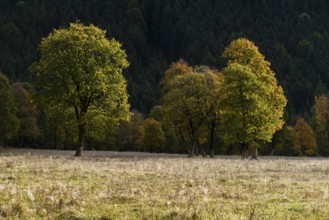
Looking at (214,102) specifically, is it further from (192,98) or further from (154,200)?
(154,200)

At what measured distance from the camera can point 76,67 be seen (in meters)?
51.8

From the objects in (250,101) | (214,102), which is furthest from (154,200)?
(214,102)

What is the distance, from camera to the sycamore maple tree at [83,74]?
51812 mm

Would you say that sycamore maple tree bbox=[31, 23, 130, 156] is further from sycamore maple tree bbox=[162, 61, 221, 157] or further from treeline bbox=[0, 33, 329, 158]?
sycamore maple tree bbox=[162, 61, 221, 157]

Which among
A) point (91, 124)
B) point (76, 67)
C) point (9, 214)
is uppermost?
point (76, 67)

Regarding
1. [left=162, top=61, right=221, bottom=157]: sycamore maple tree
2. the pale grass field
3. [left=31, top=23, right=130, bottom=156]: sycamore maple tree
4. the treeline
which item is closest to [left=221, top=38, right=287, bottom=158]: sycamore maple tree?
the treeline

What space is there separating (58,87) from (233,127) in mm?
24831

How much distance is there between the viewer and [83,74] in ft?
170

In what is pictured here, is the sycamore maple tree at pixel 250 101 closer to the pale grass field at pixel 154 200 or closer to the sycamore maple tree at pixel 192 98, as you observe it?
the sycamore maple tree at pixel 192 98

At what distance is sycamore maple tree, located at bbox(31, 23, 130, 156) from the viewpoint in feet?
170

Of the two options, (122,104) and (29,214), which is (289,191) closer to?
(29,214)

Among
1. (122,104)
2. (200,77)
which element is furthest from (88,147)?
(122,104)

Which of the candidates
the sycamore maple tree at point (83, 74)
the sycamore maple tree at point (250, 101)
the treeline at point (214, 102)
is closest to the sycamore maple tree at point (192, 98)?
the treeline at point (214, 102)

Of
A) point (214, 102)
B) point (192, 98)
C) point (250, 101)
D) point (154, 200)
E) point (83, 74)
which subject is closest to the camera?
point (154, 200)
